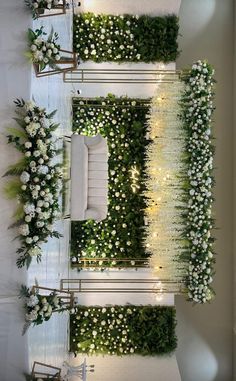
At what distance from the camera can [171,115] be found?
7.07 meters

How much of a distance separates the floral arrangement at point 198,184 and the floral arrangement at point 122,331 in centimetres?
67

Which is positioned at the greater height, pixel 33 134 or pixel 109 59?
pixel 109 59

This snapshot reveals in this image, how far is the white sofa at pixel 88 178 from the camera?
242 inches

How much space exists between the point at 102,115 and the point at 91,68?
75cm

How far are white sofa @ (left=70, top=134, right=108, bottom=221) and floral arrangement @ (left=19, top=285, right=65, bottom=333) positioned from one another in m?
1.23

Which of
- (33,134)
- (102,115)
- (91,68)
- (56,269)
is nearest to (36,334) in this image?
(56,269)

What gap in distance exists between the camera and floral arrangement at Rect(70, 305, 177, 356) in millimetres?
7066

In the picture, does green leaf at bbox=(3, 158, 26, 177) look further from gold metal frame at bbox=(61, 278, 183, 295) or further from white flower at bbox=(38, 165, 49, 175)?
gold metal frame at bbox=(61, 278, 183, 295)

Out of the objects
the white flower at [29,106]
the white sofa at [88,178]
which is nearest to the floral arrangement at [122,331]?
the white sofa at [88,178]

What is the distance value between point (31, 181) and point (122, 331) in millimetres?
3058

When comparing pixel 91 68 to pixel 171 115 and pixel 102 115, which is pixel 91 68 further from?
pixel 171 115

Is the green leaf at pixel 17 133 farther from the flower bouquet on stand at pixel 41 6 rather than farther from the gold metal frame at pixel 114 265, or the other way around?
the gold metal frame at pixel 114 265

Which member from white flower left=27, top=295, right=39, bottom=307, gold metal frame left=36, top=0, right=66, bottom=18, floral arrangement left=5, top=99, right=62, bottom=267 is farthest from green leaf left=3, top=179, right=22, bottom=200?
gold metal frame left=36, top=0, right=66, bottom=18

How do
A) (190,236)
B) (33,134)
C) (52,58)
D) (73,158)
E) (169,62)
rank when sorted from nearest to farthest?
(33,134) → (52,58) → (73,158) → (190,236) → (169,62)
